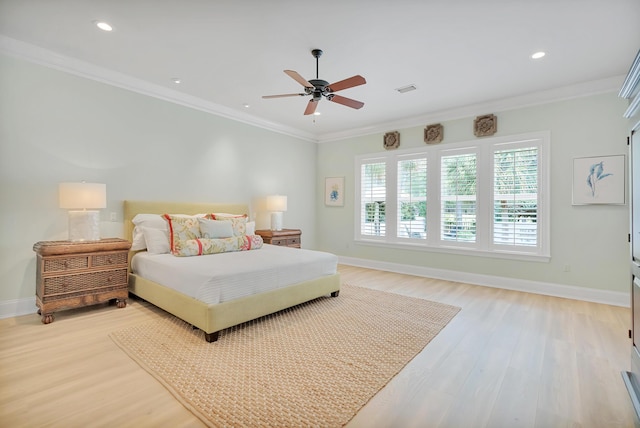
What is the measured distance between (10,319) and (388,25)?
4722mm

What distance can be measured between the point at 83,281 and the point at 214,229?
4.75ft

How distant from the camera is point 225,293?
267cm

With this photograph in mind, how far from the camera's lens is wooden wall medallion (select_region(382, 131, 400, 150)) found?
5.59m

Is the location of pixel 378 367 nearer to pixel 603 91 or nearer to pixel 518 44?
pixel 518 44

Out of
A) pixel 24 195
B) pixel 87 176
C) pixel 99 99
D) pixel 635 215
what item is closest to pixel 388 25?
pixel 635 215

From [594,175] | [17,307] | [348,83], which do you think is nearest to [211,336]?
[17,307]

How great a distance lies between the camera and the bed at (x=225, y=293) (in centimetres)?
259

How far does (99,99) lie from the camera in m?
3.63

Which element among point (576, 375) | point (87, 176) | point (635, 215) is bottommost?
point (576, 375)

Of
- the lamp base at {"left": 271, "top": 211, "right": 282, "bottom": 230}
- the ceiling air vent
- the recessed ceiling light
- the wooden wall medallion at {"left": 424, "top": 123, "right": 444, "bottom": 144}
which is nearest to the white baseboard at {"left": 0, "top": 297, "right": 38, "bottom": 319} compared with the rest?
the recessed ceiling light

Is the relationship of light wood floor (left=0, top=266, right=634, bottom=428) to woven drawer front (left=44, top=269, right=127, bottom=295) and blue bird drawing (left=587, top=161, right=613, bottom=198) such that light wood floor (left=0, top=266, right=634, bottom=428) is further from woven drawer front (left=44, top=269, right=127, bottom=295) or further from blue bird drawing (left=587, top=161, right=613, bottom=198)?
blue bird drawing (left=587, top=161, right=613, bottom=198)

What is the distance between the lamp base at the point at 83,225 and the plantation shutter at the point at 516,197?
17.8ft

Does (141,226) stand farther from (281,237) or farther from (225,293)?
(281,237)

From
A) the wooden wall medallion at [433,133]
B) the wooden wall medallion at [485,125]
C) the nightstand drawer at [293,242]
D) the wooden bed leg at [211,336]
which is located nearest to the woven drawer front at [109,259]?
the wooden bed leg at [211,336]
